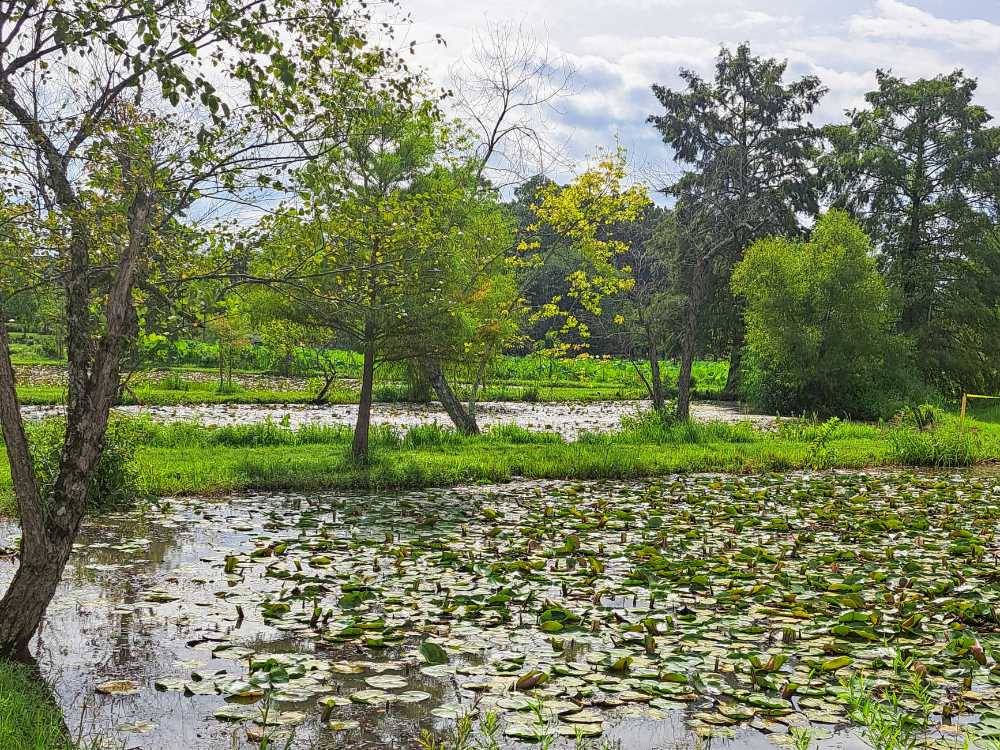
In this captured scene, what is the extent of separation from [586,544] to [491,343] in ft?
31.5

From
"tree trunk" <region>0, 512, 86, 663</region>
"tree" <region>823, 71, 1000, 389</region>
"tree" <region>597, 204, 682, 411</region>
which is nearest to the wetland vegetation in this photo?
"tree trunk" <region>0, 512, 86, 663</region>

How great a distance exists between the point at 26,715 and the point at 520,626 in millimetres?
2947

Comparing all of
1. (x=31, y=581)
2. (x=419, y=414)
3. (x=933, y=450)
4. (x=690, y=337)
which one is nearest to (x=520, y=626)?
(x=31, y=581)

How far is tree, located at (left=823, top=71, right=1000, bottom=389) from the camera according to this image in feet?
102

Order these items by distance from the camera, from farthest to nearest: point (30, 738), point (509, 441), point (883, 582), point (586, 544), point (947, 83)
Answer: point (947, 83) < point (509, 441) < point (586, 544) < point (883, 582) < point (30, 738)

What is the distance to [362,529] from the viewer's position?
352 inches

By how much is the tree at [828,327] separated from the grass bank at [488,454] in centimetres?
780

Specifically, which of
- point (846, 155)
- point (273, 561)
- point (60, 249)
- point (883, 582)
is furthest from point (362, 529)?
point (846, 155)

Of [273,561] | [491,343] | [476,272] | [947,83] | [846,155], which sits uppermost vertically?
[947,83]

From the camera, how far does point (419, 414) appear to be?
75.1ft

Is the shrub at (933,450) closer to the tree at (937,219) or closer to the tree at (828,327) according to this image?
the tree at (828,327)

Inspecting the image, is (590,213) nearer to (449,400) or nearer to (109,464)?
(449,400)

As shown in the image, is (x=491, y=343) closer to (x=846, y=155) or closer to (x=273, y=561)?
(x=273, y=561)

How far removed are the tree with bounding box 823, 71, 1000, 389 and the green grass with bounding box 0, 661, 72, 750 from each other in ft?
101
